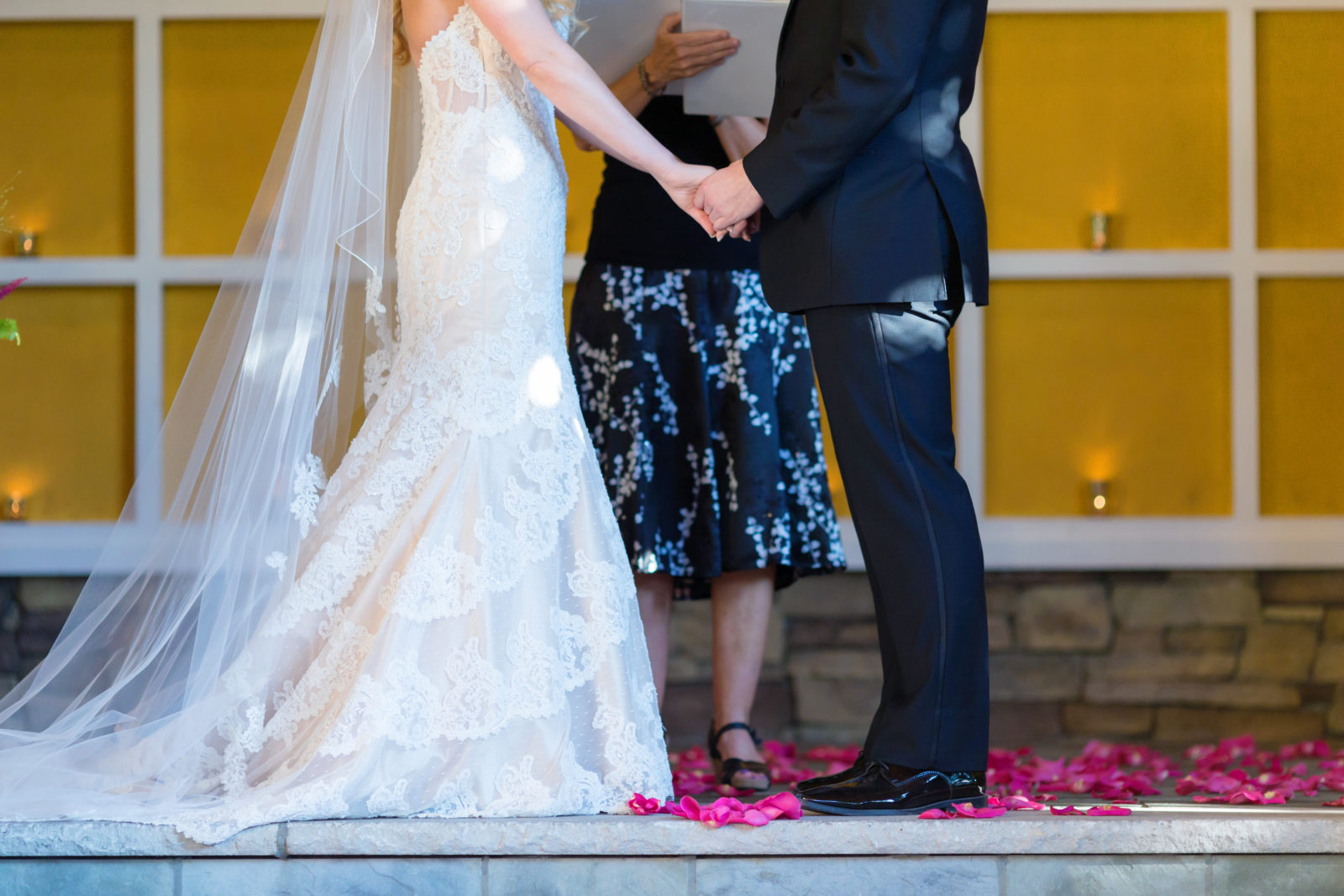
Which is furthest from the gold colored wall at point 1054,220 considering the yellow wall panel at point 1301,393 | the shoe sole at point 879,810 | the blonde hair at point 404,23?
the shoe sole at point 879,810

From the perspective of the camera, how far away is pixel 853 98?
77.6 inches

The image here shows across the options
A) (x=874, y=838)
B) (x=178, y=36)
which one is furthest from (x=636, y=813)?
(x=178, y=36)

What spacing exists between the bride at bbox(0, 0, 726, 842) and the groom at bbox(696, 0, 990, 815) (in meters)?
0.31

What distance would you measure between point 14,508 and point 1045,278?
324 centimetres

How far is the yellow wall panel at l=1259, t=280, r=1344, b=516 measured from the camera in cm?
376

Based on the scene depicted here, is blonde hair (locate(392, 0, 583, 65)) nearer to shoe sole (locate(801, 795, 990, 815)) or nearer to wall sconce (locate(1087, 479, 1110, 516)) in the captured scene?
shoe sole (locate(801, 795, 990, 815))

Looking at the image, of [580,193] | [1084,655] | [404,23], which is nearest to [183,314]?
[580,193]

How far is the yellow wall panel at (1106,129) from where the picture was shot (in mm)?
3801

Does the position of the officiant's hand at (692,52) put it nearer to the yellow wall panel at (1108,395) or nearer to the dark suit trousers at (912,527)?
the dark suit trousers at (912,527)

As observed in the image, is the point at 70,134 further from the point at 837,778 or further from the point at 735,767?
the point at 837,778

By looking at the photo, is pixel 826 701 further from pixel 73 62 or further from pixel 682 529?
pixel 73 62

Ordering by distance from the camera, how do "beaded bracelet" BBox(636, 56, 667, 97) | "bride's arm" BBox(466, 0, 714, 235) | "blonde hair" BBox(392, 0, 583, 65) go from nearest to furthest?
"bride's arm" BBox(466, 0, 714, 235) < "blonde hair" BBox(392, 0, 583, 65) < "beaded bracelet" BBox(636, 56, 667, 97)

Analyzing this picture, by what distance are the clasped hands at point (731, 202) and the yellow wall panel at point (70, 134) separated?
2416 mm

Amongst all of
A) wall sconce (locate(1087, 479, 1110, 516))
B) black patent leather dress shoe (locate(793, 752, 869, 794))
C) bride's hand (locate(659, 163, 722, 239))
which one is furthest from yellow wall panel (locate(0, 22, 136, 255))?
wall sconce (locate(1087, 479, 1110, 516))
